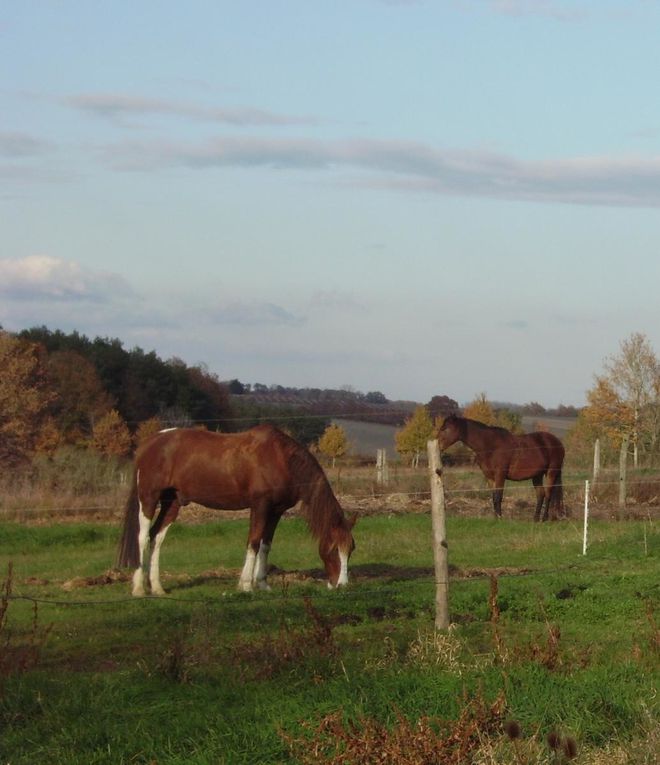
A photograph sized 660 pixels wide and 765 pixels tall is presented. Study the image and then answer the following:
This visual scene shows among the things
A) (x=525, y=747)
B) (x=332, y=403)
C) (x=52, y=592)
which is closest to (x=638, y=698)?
(x=525, y=747)

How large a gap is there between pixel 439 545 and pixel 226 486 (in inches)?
206

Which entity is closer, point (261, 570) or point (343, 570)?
point (343, 570)

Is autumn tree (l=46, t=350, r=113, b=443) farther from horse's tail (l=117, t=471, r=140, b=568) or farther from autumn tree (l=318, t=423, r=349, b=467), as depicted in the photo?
horse's tail (l=117, t=471, r=140, b=568)

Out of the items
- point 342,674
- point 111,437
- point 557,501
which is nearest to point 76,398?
point 111,437

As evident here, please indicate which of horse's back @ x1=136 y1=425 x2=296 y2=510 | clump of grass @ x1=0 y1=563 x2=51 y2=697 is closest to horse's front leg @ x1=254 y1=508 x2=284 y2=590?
horse's back @ x1=136 y1=425 x2=296 y2=510

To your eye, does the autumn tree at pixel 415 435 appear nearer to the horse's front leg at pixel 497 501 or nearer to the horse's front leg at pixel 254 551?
the horse's front leg at pixel 497 501

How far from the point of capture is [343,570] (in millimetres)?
12633

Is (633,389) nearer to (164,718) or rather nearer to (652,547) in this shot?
(652,547)

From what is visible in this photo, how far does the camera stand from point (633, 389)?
27453 mm

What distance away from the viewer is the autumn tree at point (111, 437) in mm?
42247

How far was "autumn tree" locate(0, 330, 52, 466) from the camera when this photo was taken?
3978 centimetres

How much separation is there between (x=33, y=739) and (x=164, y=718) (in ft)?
2.35

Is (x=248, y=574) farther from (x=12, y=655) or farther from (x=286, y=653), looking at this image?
(x=286, y=653)

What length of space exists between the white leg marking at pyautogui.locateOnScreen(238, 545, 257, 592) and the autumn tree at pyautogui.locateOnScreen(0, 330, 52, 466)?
26.2 metres
